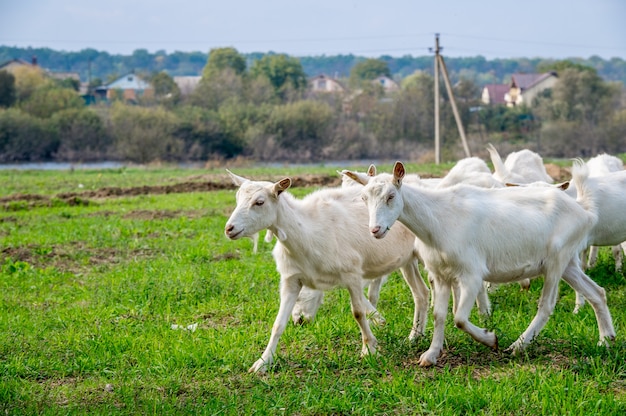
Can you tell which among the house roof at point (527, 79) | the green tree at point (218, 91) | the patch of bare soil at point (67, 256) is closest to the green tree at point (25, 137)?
the green tree at point (218, 91)

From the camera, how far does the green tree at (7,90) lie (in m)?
54.3

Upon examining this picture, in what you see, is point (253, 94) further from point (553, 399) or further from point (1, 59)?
point (553, 399)

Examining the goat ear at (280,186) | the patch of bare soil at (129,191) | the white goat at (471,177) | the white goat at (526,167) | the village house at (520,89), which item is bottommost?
the village house at (520,89)

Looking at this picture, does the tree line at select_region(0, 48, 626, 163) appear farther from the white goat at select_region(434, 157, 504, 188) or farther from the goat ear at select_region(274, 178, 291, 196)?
the goat ear at select_region(274, 178, 291, 196)

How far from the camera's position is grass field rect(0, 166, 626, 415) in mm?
5910

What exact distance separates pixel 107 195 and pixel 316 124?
114 ft

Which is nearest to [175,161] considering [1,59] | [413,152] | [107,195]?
[413,152]

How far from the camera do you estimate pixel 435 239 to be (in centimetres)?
678

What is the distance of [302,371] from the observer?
6777 millimetres

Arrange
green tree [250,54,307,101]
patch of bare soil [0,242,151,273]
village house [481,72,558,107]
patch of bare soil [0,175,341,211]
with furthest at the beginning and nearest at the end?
green tree [250,54,307,101] → village house [481,72,558,107] → patch of bare soil [0,175,341,211] → patch of bare soil [0,242,151,273]

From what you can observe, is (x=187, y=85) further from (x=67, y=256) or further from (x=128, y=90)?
(x=67, y=256)

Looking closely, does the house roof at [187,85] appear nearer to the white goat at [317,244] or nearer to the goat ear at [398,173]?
the white goat at [317,244]

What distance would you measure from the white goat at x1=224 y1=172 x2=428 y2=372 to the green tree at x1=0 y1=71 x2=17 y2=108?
5130 cm

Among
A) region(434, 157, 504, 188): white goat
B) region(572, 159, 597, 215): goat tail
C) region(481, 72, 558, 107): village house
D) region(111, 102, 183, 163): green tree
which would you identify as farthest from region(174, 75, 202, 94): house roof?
region(572, 159, 597, 215): goat tail
